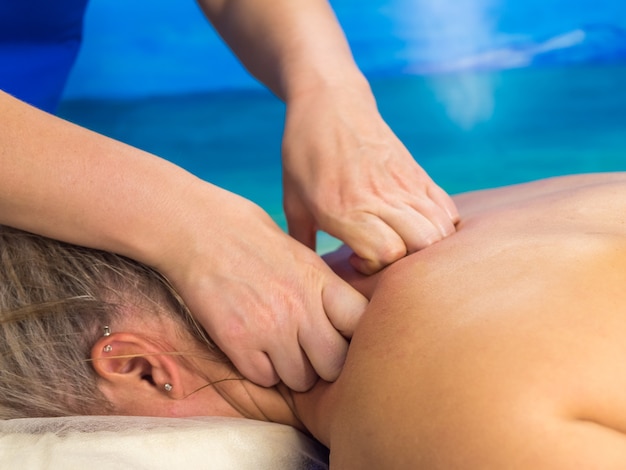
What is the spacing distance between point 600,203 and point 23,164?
2.01 feet

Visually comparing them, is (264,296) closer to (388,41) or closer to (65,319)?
(65,319)

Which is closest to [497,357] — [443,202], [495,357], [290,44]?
[495,357]

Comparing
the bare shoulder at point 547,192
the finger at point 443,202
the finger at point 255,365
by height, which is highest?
the bare shoulder at point 547,192

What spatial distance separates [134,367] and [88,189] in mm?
214

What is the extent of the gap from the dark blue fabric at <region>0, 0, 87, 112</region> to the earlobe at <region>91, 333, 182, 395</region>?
0.80 meters

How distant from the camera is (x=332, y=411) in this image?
3.09ft

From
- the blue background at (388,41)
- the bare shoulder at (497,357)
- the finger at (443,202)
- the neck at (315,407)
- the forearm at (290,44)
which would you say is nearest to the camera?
the bare shoulder at (497,357)

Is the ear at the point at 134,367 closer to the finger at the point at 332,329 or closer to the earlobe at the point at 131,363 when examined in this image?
the earlobe at the point at 131,363

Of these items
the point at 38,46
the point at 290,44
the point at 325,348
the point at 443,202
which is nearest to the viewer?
the point at 325,348

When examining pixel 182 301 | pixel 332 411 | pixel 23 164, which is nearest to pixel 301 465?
pixel 332 411

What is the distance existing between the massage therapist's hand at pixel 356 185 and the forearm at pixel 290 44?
45 mm

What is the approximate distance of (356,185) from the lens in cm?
107

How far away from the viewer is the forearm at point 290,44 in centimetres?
125

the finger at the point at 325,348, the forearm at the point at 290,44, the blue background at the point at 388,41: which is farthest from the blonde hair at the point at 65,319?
the blue background at the point at 388,41
